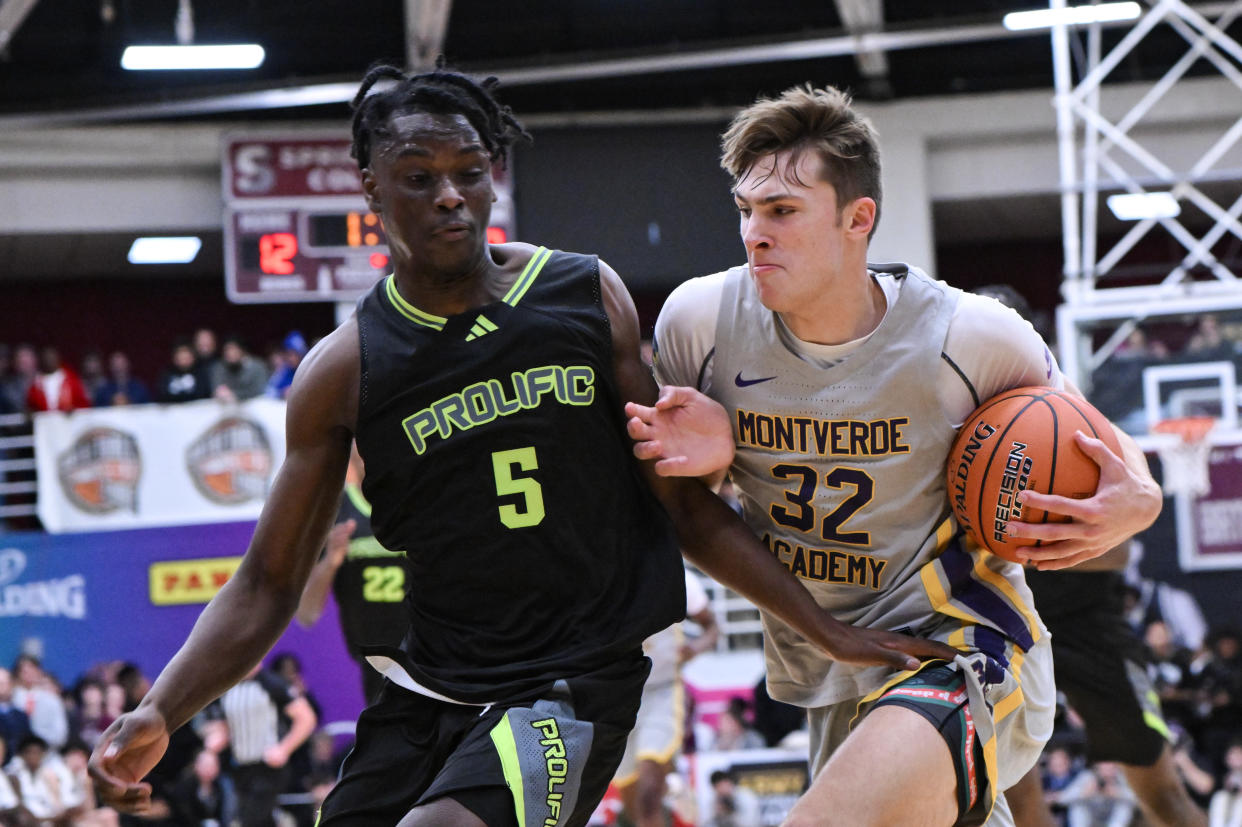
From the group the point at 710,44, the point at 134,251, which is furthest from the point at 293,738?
the point at 134,251

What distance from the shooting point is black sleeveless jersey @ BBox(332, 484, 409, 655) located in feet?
19.8

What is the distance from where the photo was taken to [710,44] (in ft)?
49.3

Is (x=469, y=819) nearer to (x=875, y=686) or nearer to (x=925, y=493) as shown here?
(x=875, y=686)

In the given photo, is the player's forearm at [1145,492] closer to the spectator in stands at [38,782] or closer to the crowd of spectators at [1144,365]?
the crowd of spectators at [1144,365]

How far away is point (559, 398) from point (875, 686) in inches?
39.9

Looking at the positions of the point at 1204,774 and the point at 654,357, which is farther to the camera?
the point at 1204,774

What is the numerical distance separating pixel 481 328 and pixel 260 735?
7.55 meters

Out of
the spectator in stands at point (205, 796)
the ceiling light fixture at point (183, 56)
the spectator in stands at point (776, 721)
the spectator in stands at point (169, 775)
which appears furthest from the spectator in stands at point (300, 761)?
the ceiling light fixture at point (183, 56)

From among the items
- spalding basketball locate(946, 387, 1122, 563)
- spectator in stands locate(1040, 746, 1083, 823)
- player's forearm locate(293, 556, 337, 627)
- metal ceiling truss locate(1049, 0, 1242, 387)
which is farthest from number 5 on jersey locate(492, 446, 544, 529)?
metal ceiling truss locate(1049, 0, 1242, 387)

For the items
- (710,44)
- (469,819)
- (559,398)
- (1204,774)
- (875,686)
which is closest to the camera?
(469,819)

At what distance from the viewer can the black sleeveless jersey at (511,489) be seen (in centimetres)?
312

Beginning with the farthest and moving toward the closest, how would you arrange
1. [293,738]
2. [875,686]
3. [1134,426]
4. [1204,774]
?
[1134,426]
[293,738]
[1204,774]
[875,686]

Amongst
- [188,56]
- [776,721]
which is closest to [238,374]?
[188,56]

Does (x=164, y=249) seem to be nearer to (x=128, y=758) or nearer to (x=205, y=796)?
(x=205, y=796)
